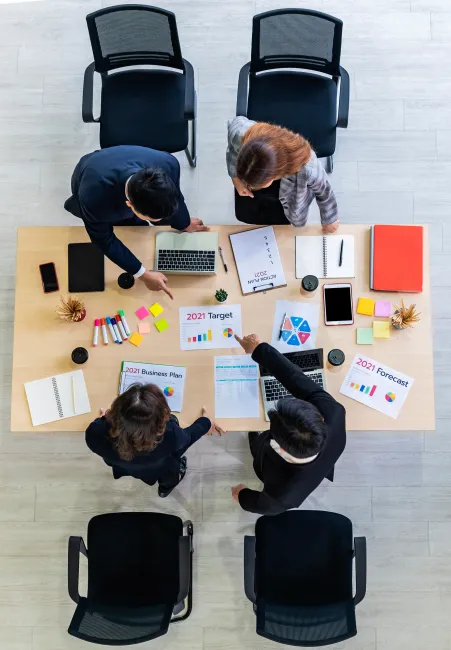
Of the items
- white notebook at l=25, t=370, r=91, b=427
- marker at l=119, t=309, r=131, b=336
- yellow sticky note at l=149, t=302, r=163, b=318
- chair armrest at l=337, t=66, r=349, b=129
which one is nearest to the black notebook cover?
marker at l=119, t=309, r=131, b=336

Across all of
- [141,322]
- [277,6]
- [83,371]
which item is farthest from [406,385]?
[277,6]

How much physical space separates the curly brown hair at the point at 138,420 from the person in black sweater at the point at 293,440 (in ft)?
1.44

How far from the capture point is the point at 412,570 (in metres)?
3.11

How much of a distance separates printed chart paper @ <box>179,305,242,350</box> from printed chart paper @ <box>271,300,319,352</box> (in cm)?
18

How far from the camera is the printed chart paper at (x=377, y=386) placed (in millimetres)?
2496

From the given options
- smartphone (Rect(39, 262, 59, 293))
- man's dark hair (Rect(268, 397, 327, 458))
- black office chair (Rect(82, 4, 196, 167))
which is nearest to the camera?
man's dark hair (Rect(268, 397, 327, 458))

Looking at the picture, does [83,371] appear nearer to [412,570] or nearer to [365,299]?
[365,299]

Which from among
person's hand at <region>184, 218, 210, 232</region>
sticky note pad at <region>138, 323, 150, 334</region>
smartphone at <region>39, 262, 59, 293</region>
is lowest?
sticky note pad at <region>138, 323, 150, 334</region>

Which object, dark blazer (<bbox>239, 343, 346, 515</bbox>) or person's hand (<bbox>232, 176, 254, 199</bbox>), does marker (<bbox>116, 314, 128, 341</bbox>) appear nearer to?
dark blazer (<bbox>239, 343, 346, 515</bbox>)

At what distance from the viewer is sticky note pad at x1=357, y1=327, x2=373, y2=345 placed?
253 centimetres

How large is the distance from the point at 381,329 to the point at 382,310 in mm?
90

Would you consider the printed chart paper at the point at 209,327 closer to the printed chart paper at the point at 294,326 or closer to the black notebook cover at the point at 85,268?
the printed chart paper at the point at 294,326

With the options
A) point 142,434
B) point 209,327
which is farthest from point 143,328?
point 142,434

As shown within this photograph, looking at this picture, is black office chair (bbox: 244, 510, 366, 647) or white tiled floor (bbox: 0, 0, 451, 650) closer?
black office chair (bbox: 244, 510, 366, 647)
